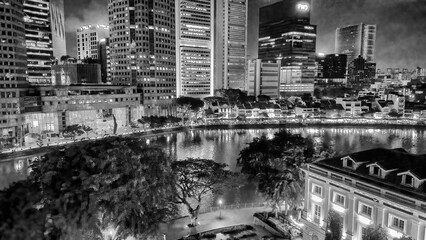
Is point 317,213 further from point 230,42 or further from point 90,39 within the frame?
point 90,39

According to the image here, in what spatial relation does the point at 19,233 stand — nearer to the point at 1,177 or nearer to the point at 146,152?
the point at 146,152

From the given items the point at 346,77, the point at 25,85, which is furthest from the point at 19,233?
the point at 346,77

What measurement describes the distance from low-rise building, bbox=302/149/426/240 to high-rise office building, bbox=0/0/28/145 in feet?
168

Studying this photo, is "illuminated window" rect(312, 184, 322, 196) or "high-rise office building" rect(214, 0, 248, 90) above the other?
"high-rise office building" rect(214, 0, 248, 90)

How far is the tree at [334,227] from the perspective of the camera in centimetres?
1669

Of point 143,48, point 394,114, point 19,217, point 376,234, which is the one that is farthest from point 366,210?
point 394,114

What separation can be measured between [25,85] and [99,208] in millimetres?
56972

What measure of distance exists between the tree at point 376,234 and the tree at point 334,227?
83.7 inches

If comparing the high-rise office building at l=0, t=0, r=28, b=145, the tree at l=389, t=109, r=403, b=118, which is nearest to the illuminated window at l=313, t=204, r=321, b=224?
the high-rise office building at l=0, t=0, r=28, b=145

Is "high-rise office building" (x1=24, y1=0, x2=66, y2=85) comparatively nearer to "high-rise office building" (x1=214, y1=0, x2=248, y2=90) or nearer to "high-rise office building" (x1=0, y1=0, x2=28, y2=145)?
"high-rise office building" (x1=0, y1=0, x2=28, y2=145)

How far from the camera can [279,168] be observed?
73.3 feet

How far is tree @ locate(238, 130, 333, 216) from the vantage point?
20.9 meters

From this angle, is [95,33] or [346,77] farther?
[346,77]

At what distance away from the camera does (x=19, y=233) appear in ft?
28.5
